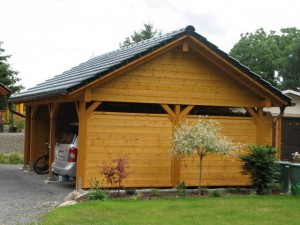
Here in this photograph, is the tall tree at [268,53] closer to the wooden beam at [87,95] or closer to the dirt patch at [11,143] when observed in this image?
the dirt patch at [11,143]

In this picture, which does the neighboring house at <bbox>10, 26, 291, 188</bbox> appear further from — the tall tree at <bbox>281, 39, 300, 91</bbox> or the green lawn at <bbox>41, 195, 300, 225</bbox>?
the tall tree at <bbox>281, 39, 300, 91</bbox>

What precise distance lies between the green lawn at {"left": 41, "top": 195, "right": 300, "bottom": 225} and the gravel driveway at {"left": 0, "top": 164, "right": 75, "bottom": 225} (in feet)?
2.00

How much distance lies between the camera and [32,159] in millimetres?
17625

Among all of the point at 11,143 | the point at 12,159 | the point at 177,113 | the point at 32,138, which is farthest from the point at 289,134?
the point at 11,143

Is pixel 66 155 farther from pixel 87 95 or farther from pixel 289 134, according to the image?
pixel 289 134

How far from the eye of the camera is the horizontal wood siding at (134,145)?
39.3 feet

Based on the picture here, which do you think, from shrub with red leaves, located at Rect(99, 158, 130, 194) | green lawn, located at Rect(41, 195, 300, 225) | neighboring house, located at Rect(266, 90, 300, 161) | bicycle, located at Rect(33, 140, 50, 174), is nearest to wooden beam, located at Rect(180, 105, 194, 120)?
shrub with red leaves, located at Rect(99, 158, 130, 194)

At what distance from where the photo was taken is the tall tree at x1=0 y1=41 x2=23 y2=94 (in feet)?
118

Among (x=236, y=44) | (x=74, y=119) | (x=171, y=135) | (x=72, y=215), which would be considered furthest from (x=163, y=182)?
(x=236, y=44)

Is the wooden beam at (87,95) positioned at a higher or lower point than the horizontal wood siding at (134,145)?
higher

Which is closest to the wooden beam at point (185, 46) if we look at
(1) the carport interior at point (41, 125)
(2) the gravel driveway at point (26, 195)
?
(2) the gravel driveway at point (26, 195)

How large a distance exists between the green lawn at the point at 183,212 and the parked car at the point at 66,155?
2.66 metres

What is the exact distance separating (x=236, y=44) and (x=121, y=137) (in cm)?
3868

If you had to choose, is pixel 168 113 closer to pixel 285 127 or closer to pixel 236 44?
pixel 285 127
